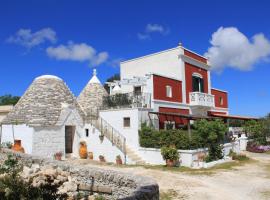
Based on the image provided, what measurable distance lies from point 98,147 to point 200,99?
11.1 metres

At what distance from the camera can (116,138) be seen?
82.2 feet

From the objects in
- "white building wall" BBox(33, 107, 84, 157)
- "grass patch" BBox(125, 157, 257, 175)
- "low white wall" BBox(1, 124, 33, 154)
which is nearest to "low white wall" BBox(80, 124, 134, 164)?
"white building wall" BBox(33, 107, 84, 157)

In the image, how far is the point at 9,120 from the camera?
2678 cm

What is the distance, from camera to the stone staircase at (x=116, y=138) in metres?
23.1

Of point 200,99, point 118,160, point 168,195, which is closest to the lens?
point 168,195

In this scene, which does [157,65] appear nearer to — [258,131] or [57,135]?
[57,135]

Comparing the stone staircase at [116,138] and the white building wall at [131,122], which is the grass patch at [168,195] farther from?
the white building wall at [131,122]

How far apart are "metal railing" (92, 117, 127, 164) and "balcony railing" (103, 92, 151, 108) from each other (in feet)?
5.63

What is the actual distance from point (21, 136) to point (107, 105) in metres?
7.27

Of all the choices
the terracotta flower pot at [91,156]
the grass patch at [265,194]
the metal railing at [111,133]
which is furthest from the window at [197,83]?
the grass patch at [265,194]

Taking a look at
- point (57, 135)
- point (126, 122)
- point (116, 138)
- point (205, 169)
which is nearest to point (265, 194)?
point (205, 169)

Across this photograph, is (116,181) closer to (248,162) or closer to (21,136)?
(248,162)

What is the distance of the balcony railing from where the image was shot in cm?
2488

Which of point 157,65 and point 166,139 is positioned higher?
point 157,65
